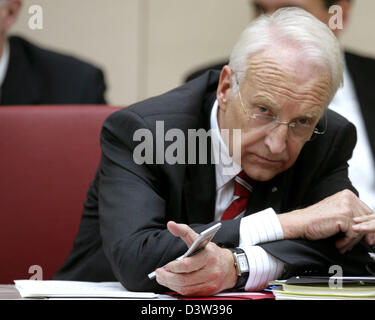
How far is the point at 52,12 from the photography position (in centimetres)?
345

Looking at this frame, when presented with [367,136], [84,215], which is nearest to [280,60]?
[84,215]

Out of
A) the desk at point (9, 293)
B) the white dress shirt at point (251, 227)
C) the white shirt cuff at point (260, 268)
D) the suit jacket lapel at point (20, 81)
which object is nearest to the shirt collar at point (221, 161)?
the white dress shirt at point (251, 227)

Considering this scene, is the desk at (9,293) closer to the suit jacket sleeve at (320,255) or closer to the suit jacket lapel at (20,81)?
the suit jacket sleeve at (320,255)

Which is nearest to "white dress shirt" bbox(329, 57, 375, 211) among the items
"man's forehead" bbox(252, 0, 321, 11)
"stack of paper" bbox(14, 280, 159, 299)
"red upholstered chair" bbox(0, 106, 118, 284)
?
"man's forehead" bbox(252, 0, 321, 11)

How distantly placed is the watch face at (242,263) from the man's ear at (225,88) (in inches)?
15.4

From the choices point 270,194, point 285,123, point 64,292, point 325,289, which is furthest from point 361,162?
point 64,292

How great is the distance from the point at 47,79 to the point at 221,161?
1232mm

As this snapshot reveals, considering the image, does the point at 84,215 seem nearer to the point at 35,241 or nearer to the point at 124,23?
the point at 35,241

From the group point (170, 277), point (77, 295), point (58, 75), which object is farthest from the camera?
point (58, 75)

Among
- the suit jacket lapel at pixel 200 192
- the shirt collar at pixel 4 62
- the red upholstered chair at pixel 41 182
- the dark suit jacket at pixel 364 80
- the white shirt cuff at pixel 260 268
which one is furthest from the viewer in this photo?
the shirt collar at pixel 4 62

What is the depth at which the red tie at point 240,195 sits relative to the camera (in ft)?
5.47

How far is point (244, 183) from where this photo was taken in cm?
168

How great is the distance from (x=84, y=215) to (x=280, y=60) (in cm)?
64

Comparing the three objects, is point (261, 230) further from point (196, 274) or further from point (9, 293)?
point (9, 293)
